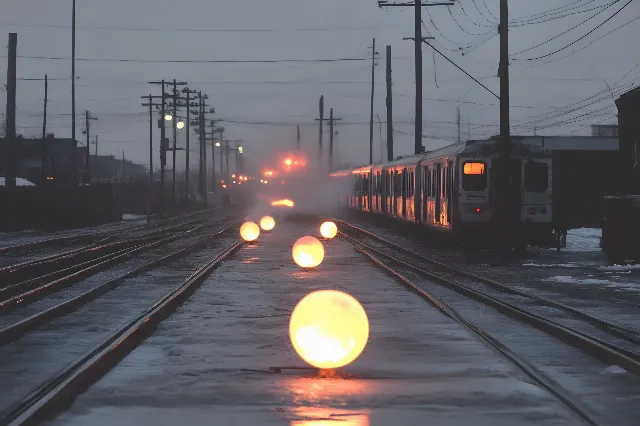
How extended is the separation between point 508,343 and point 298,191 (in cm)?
12988

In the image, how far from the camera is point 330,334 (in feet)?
40.5

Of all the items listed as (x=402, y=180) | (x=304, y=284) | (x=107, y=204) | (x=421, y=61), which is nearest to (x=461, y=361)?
(x=304, y=284)

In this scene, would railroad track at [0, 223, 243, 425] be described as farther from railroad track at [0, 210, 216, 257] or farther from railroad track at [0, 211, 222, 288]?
railroad track at [0, 210, 216, 257]

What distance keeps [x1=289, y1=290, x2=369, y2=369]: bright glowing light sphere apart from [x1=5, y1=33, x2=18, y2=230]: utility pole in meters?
37.8

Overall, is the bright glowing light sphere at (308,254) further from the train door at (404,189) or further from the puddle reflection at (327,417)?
the puddle reflection at (327,417)

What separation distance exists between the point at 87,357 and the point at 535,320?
257 inches

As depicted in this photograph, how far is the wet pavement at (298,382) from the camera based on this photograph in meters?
8.45

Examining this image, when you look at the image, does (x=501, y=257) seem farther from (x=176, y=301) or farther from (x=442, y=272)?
(x=176, y=301)

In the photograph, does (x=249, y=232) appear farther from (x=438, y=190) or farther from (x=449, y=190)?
(x=449, y=190)

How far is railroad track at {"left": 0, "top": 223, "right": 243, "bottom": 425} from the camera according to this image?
343 inches

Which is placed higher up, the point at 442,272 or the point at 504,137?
the point at 504,137

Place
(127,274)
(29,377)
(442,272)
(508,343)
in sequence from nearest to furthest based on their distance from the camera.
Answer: (29,377)
(508,343)
(127,274)
(442,272)

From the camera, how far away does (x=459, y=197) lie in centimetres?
3438

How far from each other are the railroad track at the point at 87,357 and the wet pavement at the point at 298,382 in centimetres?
17
